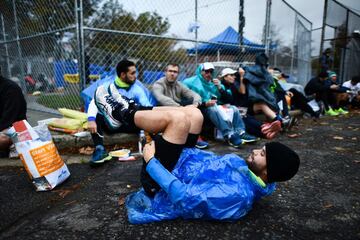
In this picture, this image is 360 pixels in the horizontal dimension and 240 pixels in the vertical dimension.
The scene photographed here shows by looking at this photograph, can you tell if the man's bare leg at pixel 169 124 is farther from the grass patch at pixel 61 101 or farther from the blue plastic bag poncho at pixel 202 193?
the grass patch at pixel 61 101

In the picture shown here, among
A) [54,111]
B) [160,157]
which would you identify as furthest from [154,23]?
[160,157]

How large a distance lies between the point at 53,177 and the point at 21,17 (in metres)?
4.68

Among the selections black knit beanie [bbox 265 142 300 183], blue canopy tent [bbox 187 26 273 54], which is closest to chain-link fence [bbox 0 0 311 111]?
blue canopy tent [bbox 187 26 273 54]

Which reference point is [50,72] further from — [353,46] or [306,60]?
[353,46]

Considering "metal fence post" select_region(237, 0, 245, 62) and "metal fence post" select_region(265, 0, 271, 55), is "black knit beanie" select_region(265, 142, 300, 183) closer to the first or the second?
"metal fence post" select_region(237, 0, 245, 62)

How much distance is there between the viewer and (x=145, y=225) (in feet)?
6.15

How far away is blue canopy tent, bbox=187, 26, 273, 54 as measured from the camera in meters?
5.74

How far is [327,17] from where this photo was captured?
9.45 meters

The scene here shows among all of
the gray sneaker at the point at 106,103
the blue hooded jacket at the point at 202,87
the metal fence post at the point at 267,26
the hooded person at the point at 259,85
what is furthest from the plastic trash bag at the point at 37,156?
the metal fence post at the point at 267,26

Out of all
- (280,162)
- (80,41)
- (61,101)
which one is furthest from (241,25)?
(280,162)

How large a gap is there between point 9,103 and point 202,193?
2.53 metres

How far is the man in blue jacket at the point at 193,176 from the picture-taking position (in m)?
1.79

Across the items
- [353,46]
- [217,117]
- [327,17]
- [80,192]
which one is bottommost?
[80,192]

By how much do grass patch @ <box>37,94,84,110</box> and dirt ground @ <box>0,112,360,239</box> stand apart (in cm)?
178
